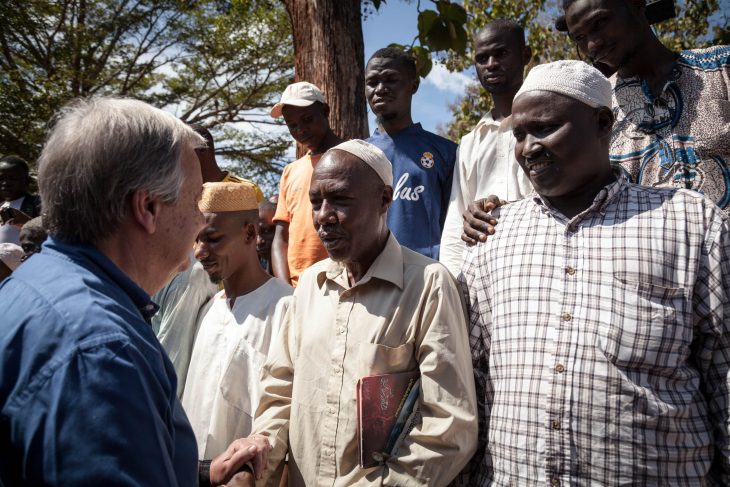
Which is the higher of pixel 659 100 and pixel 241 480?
pixel 659 100

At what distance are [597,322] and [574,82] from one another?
0.86 meters

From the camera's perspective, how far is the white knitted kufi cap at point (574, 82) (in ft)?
7.71

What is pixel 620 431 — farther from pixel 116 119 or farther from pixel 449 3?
pixel 449 3

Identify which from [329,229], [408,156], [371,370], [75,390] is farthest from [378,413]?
[408,156]

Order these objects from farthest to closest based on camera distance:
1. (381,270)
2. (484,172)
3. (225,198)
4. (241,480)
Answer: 1. (225,198)
2. (484,172)
3. (381,270)
4. (241,480)

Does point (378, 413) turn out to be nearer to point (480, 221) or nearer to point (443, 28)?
point (480, 221)

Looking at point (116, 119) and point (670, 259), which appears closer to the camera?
point (116, 119)

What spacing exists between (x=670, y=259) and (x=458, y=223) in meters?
1.26

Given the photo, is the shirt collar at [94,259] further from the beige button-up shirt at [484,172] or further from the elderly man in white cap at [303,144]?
the elderly man in white cap at [303,144]

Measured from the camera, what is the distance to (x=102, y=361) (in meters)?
1.36

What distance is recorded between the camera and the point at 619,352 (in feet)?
6.88

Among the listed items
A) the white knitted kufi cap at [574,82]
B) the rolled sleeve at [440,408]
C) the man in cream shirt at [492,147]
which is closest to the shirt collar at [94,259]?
the rolled sleeve at [440,408]

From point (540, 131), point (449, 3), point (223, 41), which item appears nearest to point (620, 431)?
point (540, 131)

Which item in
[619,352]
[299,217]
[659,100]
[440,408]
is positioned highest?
[659,100]
